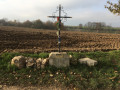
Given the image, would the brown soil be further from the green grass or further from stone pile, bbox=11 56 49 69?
the green grass

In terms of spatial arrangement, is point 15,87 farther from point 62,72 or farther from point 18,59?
point 62,72

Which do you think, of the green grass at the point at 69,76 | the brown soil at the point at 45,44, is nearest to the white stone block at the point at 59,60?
the green grass at the point at 69,76

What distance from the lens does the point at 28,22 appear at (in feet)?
149

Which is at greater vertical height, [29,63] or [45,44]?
[45,44]

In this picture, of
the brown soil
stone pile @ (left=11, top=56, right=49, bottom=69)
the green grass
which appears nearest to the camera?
the green grass

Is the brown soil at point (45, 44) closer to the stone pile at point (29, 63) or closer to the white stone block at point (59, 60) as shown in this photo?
the stone pile at point (29, 63)

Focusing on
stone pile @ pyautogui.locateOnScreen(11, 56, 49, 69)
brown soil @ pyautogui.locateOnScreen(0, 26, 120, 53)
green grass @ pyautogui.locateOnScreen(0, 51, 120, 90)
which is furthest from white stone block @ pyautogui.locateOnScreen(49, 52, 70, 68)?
brown soil @ pyautogui.locateOnScreen(0, 26, 120, 53)

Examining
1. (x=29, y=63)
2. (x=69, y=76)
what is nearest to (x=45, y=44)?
(x=29, y=63)

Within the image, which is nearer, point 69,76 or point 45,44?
point 69,76

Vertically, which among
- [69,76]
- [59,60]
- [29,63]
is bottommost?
[69,76]

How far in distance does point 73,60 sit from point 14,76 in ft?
8.83

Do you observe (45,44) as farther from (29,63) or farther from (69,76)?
(69,76)

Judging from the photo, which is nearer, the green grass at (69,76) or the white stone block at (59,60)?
the green grass at (69,76)

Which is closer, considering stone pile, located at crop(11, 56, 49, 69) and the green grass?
the green grass
